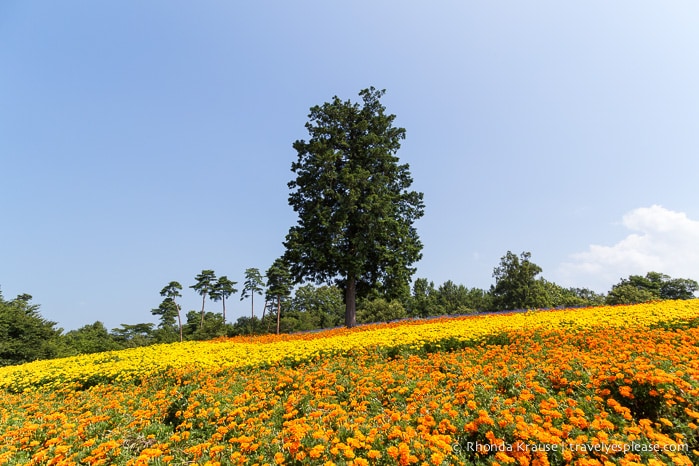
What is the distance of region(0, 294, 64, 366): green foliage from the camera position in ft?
66.7

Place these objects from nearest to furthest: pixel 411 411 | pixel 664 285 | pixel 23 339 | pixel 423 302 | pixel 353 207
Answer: pixel 411 411 < pixel 353 207 < pixel 23 339 < pixel 664 285 < pixel 423 302

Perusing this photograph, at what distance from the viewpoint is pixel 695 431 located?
316cm

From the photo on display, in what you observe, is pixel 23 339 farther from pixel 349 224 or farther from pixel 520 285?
pixel 520 285

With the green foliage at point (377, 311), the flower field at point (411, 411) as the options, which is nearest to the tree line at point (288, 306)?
the green foliage at point (377, 311)

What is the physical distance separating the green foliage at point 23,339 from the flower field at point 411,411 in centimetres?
1800

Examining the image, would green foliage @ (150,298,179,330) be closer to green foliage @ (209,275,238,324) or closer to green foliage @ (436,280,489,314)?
green foliage @ (209,275,238,324)

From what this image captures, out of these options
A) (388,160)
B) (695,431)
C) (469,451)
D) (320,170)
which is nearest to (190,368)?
(469,451)

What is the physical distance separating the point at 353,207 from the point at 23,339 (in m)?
24.4

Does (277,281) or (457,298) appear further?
(457,298)

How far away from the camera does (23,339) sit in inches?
850

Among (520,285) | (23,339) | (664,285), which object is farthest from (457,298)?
(23,339)

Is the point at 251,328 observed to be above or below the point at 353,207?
below

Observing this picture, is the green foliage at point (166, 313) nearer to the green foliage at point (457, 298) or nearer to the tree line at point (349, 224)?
the tree line at point (349, 224)

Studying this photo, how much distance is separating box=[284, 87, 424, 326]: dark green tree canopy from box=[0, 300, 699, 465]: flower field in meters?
8.60
